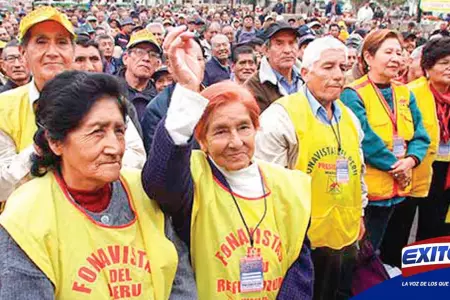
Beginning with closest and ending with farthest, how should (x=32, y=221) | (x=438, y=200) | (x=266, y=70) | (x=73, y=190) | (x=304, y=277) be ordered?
(x=32, y=221)
(x=73, y=190)
(x=304, y=277)
(x=266, y=70)
(x=438, y=200)

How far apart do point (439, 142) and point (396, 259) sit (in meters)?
0.99

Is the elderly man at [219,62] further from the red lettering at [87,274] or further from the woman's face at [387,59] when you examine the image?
the red lettering at [87,274]

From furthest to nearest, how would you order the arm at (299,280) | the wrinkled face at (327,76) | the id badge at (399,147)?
the id badge at (399,147), the wrinkled face at (327,76), the arm at (299,280)

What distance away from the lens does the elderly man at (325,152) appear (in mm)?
3076

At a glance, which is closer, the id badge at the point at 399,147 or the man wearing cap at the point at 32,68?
the man wearing cap at the point at 32,68

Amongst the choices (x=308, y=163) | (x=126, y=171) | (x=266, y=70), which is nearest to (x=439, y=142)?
(x=266, y=70)

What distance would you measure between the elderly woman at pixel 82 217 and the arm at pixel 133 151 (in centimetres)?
59

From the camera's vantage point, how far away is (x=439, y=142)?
4395mm

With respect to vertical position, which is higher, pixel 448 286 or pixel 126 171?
pixel 126 171

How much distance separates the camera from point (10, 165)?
7.35ft

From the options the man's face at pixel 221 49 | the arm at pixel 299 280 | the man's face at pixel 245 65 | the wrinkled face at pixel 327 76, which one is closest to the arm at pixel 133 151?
the arm at pixel 299 280

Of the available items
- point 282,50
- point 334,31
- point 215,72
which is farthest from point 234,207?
point 334,31

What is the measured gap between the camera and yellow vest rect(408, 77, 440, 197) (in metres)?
4.24

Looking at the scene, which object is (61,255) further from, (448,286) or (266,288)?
(448,286)
